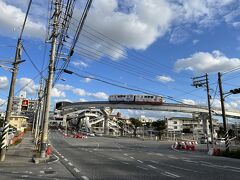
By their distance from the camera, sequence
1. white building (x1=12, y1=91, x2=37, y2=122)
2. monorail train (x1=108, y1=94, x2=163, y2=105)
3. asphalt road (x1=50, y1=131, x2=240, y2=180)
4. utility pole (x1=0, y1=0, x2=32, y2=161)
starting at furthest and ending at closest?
1. monorail train (x1=108, y1=94, x2=163, y2=105)
2. white building (x1=12, y1=91, x2=37, y2=122)
3. utility pole (x1=0, y1=0, x2=32, y2=161)
4. asphalt road (x1=50, y1=131, x2=240, y2=180)

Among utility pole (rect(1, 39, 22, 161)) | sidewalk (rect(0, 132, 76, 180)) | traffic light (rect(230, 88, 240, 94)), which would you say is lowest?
sidewalk (rect(0, 132, 76, 180))

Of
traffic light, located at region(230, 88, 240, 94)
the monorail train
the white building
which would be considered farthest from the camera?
the monorail train

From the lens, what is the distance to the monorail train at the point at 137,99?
97.6 m

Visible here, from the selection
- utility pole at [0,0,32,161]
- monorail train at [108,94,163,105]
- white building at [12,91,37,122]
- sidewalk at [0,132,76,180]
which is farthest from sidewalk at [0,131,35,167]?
monorail train at [108,94,163,105]

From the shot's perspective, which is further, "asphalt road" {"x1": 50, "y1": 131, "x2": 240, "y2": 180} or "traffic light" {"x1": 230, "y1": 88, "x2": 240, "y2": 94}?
"traffic light" {"x1": 230, "y1": 88, "x2": 240, "y2": 94}

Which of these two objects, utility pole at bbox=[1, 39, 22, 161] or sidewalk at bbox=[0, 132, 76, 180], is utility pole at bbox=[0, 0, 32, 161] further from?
sidewalk at bbox=[0, 132, 76, 180]

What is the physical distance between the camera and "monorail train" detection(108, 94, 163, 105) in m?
97.6

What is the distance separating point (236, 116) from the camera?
110375 millimetres

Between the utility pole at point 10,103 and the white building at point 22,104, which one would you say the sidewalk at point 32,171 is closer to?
the utility pole at point 10,103

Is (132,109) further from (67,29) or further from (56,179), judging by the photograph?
(56,179)

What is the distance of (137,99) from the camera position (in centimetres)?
9975

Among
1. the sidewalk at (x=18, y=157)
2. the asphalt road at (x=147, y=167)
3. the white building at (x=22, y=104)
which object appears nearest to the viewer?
the asphalt road at (x=147, y=167)

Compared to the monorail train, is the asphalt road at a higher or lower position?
lower

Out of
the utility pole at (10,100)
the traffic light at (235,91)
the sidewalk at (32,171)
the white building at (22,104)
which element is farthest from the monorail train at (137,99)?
the sidewalk at (32,171)
